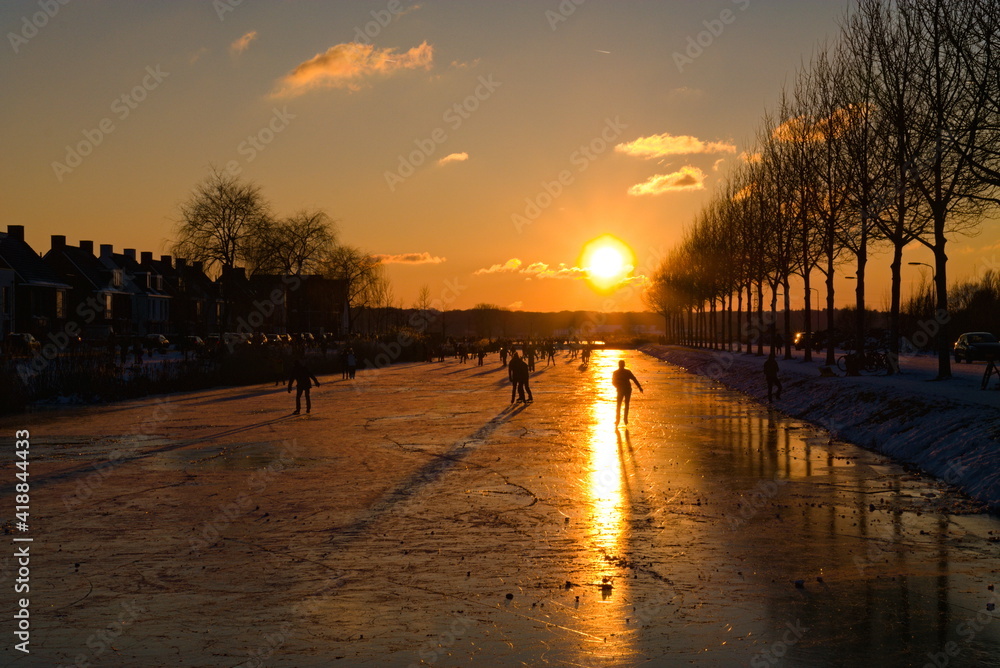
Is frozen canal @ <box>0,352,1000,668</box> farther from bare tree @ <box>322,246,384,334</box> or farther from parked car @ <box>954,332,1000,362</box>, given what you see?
bare tree @ <box>322,246,384,334</box>

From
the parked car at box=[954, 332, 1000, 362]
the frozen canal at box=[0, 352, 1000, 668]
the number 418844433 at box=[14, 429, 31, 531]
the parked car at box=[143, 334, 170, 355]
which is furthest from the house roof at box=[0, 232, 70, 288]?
the parked car at box=[954, 332, 1000, 362]

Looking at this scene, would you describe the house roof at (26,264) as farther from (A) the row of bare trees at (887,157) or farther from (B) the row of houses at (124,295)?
(A) the row of bare trees at (887,157)

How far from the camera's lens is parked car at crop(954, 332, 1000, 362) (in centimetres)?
4627

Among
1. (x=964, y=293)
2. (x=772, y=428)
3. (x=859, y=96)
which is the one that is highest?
(x=859, y=96)

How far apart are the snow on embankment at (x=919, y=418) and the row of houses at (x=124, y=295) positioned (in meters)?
43.8

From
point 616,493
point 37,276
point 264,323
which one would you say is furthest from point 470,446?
point 264,323

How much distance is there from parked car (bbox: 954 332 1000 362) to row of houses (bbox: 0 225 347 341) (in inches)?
1959

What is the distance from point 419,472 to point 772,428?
11.1 meters

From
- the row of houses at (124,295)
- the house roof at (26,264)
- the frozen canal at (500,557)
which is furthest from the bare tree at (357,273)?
the frozen canal at (500,557)

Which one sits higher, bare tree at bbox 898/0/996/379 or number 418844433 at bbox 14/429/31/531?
bare tree at bbox 898/0/996/379

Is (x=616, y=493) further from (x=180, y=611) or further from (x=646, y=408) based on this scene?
(x=646, y=408)

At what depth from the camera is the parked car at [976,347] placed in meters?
46.3

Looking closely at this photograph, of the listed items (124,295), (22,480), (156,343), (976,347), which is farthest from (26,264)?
(976,347)

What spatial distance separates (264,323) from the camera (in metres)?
108
